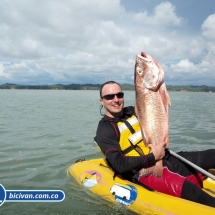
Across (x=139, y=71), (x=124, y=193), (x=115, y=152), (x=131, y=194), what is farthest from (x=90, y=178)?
(x=139, y=71)

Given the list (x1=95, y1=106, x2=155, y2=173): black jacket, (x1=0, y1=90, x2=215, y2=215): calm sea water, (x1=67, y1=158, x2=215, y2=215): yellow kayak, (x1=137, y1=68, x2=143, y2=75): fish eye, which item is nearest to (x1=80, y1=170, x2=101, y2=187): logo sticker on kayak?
(x1=67, y1=158, x2=215, y2=215): yellow kayak

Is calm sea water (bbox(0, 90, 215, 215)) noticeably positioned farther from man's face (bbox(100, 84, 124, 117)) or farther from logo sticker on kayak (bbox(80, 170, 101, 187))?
man's face (bbox(100, 84, 124, 117))

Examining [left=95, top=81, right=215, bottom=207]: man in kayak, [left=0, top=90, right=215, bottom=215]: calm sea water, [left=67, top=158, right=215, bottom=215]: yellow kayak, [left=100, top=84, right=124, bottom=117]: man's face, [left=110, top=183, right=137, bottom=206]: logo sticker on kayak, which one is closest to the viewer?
[left=67, top=158, right=215, bottom=215]: yellow kayak

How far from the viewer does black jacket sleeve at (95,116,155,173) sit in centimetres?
469

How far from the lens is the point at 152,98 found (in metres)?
4.81

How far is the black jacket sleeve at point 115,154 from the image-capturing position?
15.4ft

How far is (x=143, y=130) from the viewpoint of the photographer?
16.3ft

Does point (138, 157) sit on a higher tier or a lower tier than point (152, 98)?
lower

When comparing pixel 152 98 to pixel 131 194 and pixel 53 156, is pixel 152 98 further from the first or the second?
pixel 53 156

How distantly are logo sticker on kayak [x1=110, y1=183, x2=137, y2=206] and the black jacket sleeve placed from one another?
447 mm

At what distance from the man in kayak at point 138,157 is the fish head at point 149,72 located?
0.61m

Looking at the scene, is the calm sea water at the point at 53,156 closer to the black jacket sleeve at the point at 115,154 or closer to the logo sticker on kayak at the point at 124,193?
the logo sticker on kayak at the point at 124,193

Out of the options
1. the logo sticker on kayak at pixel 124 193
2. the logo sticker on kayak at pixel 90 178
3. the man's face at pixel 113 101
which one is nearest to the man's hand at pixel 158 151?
the logo sticker on kayak at pixel 124 193

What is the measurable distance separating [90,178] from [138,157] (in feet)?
5.63
